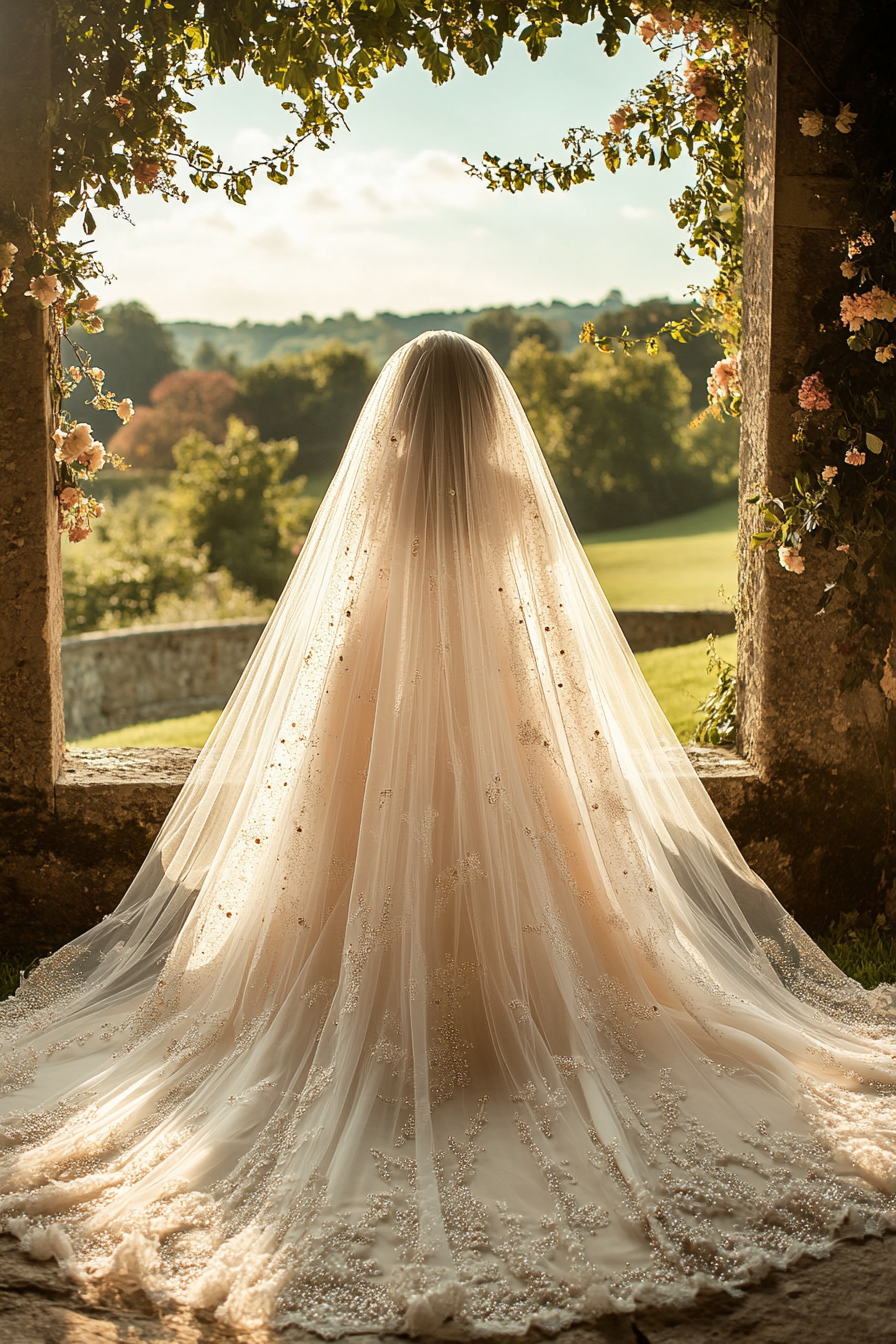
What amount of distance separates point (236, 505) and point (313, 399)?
24.7 meters

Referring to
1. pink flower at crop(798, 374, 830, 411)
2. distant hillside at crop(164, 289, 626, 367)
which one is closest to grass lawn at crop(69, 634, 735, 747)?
pink flower at crop(798, 374, 830, 411)

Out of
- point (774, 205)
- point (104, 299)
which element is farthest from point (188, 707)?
point (774, 205)

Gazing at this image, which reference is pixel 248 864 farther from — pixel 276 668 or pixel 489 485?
pixel 489 485

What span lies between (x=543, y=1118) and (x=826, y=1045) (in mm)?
853

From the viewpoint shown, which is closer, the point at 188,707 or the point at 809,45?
the point at 809,45

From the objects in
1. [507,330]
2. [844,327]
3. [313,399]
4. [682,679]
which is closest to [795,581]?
[844,327]

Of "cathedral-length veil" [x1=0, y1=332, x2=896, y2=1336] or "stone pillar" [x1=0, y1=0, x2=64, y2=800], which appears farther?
"stone pillar" [x1=0, y1=0, x2=64, y2=800]

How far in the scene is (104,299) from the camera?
3.49 metres

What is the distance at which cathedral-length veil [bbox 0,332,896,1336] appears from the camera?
1.83 m

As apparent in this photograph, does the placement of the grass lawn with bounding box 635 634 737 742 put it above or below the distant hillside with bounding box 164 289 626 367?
below

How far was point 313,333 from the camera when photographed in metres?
71.1

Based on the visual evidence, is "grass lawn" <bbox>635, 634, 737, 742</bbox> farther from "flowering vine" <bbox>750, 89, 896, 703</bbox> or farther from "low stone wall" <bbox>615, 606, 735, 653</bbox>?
"flowering vine" <bbox>750, 89, 896, 703</bbox>

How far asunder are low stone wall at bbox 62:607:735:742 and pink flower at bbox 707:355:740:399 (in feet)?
31.2

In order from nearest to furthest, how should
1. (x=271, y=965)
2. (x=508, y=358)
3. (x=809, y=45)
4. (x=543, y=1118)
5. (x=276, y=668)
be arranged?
(x=543, y=1118)
(x=271, y=965)
(x=276, y=668)
(x=809, y=45)
(x=508, y=358)
